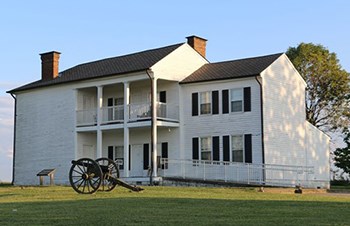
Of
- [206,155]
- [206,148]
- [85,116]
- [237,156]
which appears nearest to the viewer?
[237,156]

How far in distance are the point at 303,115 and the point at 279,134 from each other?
3.56m

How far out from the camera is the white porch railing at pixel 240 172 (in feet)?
97.6

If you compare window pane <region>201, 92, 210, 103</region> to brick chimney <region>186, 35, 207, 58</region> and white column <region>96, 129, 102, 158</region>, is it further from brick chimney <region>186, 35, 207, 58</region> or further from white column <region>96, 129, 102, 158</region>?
white column <region>96, 129, 102, 158</region>

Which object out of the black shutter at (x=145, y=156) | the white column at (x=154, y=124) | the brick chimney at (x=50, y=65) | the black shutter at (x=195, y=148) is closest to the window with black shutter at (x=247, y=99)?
the black shutter at (x=195, y=148)

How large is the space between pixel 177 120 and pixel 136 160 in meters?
3.55

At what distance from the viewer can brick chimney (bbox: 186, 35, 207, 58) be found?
3605cm

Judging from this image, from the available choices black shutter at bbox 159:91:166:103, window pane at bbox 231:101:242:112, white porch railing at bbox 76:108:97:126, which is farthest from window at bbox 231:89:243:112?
white porch railing at bbox 76:108:97:126

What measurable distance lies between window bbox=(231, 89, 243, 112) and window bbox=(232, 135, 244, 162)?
4.60ft

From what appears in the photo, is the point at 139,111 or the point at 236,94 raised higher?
the point at 236,94

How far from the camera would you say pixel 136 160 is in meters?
34.7

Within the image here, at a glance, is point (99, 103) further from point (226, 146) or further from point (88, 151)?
point (226, 146)

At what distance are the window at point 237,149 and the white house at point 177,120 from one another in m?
0.05

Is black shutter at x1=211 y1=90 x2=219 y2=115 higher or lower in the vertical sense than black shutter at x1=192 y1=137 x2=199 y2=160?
higher

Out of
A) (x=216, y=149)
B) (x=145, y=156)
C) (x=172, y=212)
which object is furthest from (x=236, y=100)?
(x=172, y=212)
